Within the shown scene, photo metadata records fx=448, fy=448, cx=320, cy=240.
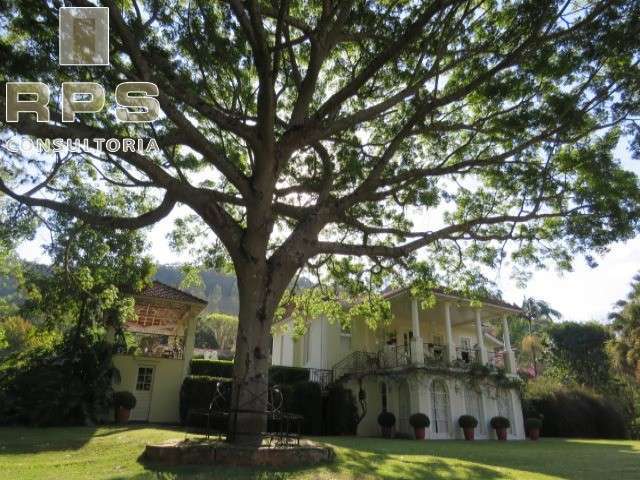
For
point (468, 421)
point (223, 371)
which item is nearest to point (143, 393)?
point (223, 371)

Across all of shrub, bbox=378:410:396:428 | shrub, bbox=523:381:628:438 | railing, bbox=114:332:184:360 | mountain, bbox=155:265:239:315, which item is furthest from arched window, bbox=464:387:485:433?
mountain, bbox=155:265:239:315

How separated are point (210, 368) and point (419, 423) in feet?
31.1

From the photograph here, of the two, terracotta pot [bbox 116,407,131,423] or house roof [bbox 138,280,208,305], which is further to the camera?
house roof [bbox 138,280,208,305]

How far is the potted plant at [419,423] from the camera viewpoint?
18.1m

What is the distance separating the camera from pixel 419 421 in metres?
18.1

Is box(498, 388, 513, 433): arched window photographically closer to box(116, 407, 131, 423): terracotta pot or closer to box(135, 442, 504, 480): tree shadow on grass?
box(135, 442, 504, 480): tree shadow on grass

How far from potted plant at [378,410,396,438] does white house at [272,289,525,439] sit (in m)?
0.69

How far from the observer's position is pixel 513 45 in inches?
349

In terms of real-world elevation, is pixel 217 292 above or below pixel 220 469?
above

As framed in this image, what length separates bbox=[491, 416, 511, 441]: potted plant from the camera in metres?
19.7

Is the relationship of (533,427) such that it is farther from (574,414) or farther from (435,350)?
(435,350)

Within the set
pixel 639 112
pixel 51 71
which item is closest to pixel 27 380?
pixel 51 71

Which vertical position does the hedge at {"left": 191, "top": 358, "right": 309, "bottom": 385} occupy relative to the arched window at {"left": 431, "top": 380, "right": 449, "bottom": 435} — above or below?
above

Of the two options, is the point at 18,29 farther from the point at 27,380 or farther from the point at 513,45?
the point at 27,380
